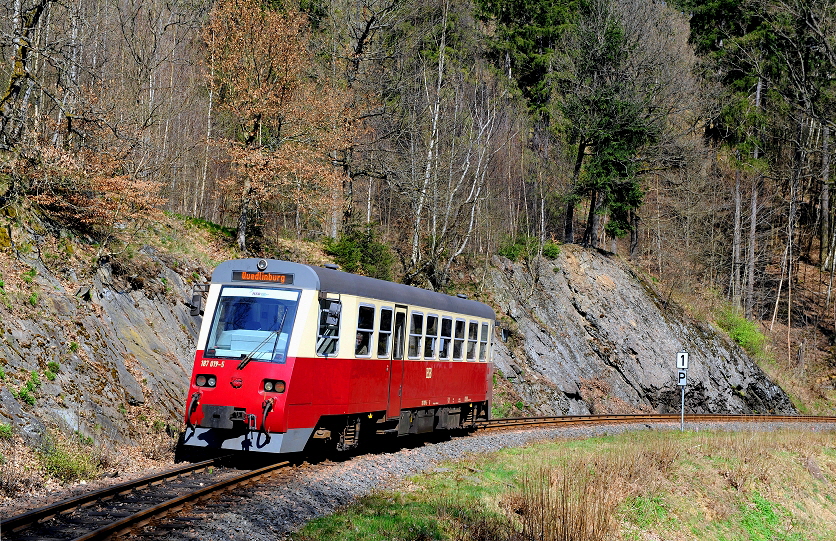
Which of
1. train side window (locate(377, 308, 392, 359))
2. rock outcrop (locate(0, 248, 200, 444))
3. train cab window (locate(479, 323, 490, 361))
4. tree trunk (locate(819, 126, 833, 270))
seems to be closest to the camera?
rock outcrop (locate(0, 248, 200, 444))

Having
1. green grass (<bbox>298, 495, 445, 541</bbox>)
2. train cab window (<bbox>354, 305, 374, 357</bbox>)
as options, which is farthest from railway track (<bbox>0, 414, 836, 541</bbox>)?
train cab window (<bbox>354, 305, 374, 357</bbox>)

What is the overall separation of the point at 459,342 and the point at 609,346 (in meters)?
17.2

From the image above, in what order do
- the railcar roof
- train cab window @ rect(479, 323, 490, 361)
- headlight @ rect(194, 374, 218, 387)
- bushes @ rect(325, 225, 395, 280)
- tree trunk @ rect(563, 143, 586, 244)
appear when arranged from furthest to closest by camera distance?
tree trunk @ rect(563, 143, 586, 244), bushes @ rect(325, 225, 395, 280), train cab window @ rect(479, 323, 490, 361), the railcar roof, headlight @ rect(194, 374, 218, 387)

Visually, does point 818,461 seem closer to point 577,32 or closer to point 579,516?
point 579,516

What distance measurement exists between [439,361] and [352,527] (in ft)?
25.3

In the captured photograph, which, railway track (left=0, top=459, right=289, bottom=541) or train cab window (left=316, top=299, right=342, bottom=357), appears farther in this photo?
train cab window (left=316, top=299, right=342, bottom=357)

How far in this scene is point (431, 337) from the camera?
1537 cm

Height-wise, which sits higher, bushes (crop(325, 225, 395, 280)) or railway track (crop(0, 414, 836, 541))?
bushes (crop(325, 225, 395, 280))

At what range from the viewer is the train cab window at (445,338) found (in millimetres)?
15883

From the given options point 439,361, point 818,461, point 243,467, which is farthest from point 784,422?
point 243,467

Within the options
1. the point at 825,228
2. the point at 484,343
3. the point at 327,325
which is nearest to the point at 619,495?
the point at 327,325

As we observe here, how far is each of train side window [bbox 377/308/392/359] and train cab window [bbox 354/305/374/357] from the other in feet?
1.02

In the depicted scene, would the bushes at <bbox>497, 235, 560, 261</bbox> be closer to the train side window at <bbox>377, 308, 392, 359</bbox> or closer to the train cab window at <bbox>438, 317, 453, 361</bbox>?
the train cab window at <bbox>438, 317, 453, 361</bbox>

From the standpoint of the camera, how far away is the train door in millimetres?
13750
